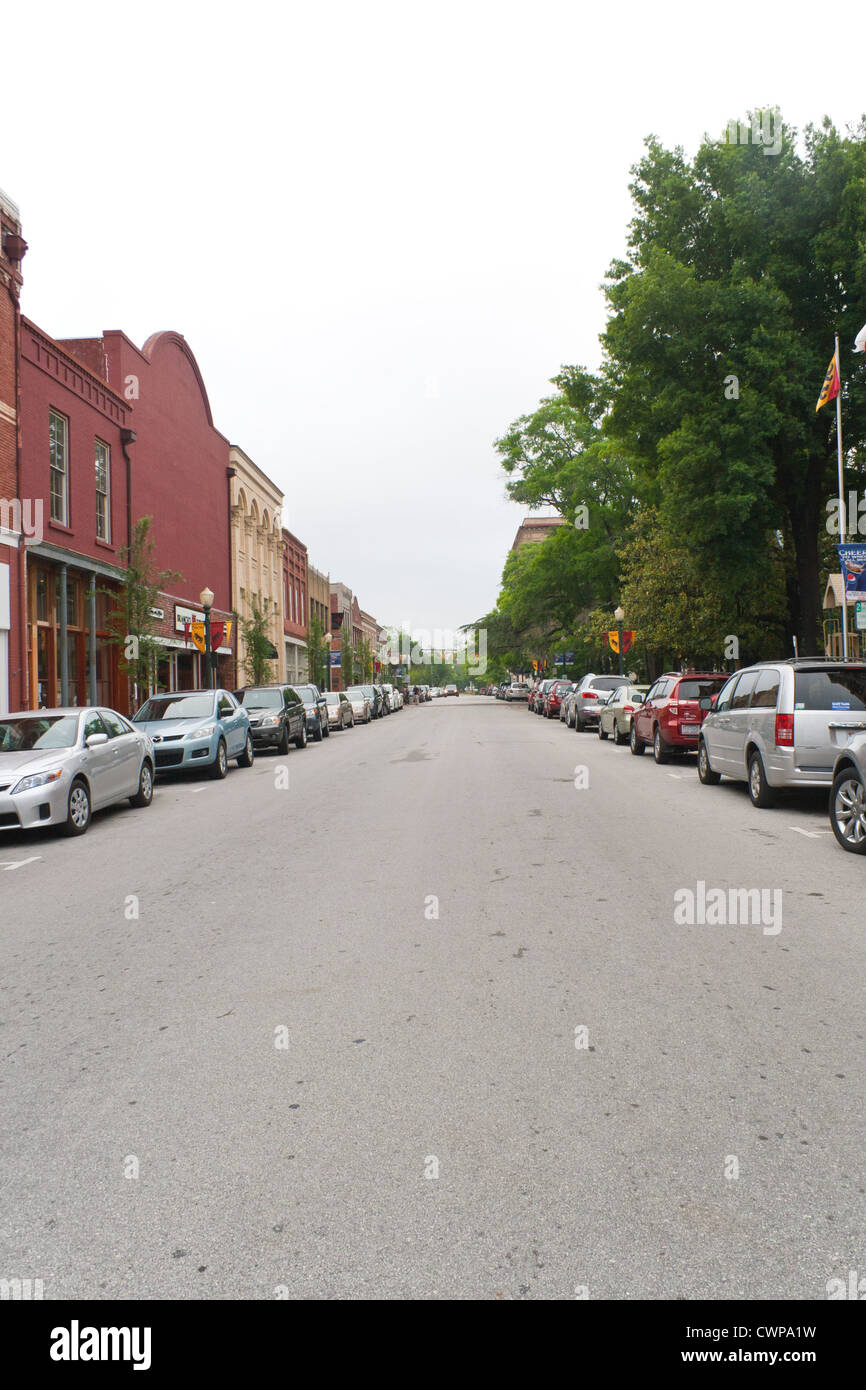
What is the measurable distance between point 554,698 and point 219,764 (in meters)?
27.2

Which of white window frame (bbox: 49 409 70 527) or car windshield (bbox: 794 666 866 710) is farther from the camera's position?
white window frame (bbox: 49 409 70 527)

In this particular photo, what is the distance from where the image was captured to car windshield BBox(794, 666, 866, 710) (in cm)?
1158

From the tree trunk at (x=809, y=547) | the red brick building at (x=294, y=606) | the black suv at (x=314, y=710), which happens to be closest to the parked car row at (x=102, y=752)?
the black suv at (x=314, y=710)

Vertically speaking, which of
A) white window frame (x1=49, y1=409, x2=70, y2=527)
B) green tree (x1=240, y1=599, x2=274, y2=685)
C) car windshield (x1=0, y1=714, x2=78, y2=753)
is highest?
white window frame (x1=49, y1=409, x2=70, y2=527)

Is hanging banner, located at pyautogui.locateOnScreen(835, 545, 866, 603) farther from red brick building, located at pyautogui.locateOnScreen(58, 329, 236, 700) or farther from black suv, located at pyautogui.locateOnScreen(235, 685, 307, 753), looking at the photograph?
red brick building, located at pyautogui.locateOnScreen(58, 329, 236, 700)

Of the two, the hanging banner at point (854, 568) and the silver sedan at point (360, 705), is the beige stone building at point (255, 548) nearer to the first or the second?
the silver sedan at point (360, 705)

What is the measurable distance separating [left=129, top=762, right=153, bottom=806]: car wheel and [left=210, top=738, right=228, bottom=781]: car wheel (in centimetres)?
332

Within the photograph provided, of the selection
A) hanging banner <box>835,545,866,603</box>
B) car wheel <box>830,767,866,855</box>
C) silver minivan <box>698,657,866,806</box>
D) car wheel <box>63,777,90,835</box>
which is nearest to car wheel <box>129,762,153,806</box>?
car wheel <box>63,777,90,835</box>

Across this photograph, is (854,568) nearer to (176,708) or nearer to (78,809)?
(176,708)

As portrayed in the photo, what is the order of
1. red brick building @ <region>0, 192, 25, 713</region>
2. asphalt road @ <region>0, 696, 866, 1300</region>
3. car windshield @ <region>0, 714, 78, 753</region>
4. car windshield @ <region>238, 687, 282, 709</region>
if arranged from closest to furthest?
asphalt road @ <region>0, 696, 866, 1300</region>
car windshield @ <region>0, 714, 78, 753</region>
red brick building @ <region>0, 192, 25, 713</region>
car windshield @ <region>238, 687, 282, 709</region>

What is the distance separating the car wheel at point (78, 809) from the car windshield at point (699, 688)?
34.1 ft

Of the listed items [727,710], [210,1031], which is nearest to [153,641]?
[727,710]

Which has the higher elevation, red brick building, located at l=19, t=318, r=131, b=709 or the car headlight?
red brick building, located at l=19, t=318, r=131, b=709

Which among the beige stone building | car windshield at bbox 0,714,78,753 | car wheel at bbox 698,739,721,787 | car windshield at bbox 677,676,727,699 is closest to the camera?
car windshield at bbox 0,714,78,753
